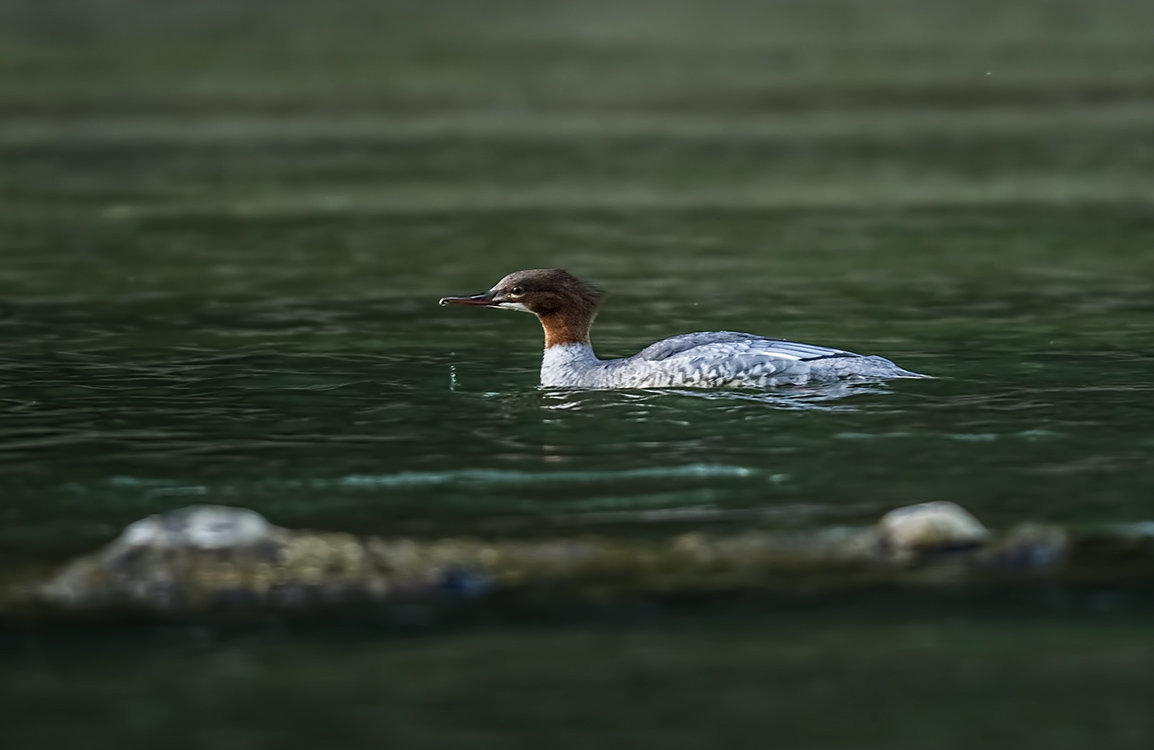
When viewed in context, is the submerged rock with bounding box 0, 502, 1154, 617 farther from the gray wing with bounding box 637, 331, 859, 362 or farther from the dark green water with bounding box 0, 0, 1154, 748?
the gray wing with bounding box 637, 331, 859, 362

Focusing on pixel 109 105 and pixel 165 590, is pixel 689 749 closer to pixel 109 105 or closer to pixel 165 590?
pixel 165 590

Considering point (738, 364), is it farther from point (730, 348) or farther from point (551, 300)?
point (551, 300)

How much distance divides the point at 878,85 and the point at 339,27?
47.1 feet

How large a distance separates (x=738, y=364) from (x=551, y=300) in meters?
1.47

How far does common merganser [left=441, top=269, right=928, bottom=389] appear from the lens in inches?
525

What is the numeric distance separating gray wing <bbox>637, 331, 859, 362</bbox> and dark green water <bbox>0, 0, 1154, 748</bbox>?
0.28m

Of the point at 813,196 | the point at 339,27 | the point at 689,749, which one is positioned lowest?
the point at 689,749

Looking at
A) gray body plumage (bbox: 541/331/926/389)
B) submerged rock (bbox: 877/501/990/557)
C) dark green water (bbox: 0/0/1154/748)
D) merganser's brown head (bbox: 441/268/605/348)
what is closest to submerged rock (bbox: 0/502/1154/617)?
submerged rock (bbox: 877/501/990/557)

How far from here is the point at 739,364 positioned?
1329 centimetres

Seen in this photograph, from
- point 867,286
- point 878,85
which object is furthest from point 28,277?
point 878,85

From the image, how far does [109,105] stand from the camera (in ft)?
122

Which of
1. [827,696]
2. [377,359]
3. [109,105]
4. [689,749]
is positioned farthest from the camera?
[109,105]

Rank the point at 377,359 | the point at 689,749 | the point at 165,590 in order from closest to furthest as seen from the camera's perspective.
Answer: the point at 689,749, the point at 165,590, the point at 377,359

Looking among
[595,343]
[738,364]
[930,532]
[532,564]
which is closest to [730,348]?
[738,364]
